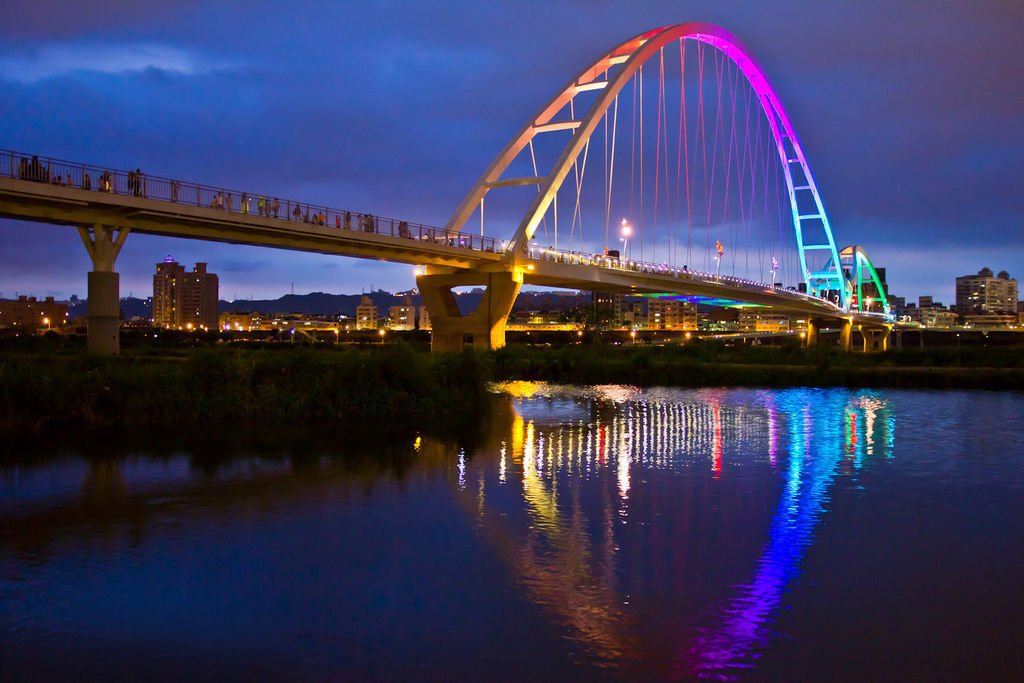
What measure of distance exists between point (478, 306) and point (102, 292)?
2318cm

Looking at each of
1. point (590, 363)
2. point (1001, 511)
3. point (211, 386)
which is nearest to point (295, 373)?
point (211, 386)

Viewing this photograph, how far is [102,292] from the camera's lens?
82.9 feet

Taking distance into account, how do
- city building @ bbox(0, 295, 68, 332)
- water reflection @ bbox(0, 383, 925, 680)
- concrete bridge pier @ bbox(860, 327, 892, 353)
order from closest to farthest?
water reflection @ bbox(0, 383, 925, 680) < city building @ bbox(0, 295, 68, 332) < concrete bridge pier @ bbox(860, 327, 892, 353)

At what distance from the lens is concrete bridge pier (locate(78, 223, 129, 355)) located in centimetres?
2531

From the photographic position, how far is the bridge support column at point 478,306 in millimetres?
45312

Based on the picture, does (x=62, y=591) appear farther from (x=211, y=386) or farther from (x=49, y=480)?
(x=211, y=386)

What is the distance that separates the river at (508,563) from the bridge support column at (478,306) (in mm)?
27994

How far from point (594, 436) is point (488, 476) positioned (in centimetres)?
557

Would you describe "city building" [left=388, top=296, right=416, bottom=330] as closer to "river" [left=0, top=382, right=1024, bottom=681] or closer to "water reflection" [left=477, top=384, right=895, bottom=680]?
"water reflection" [left=477, top=384, right=895, bottom=680]

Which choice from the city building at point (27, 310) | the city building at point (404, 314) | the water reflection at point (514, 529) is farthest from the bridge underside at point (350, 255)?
the city building at point (404, 314)

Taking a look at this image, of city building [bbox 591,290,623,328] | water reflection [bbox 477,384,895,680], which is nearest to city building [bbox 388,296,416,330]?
city building [bbox 591,290,623,328]

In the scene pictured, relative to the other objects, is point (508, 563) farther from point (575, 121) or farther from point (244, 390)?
point (575, 121)

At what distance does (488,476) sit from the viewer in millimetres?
14383

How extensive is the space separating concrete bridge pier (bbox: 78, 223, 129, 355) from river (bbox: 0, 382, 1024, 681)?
1051cm
